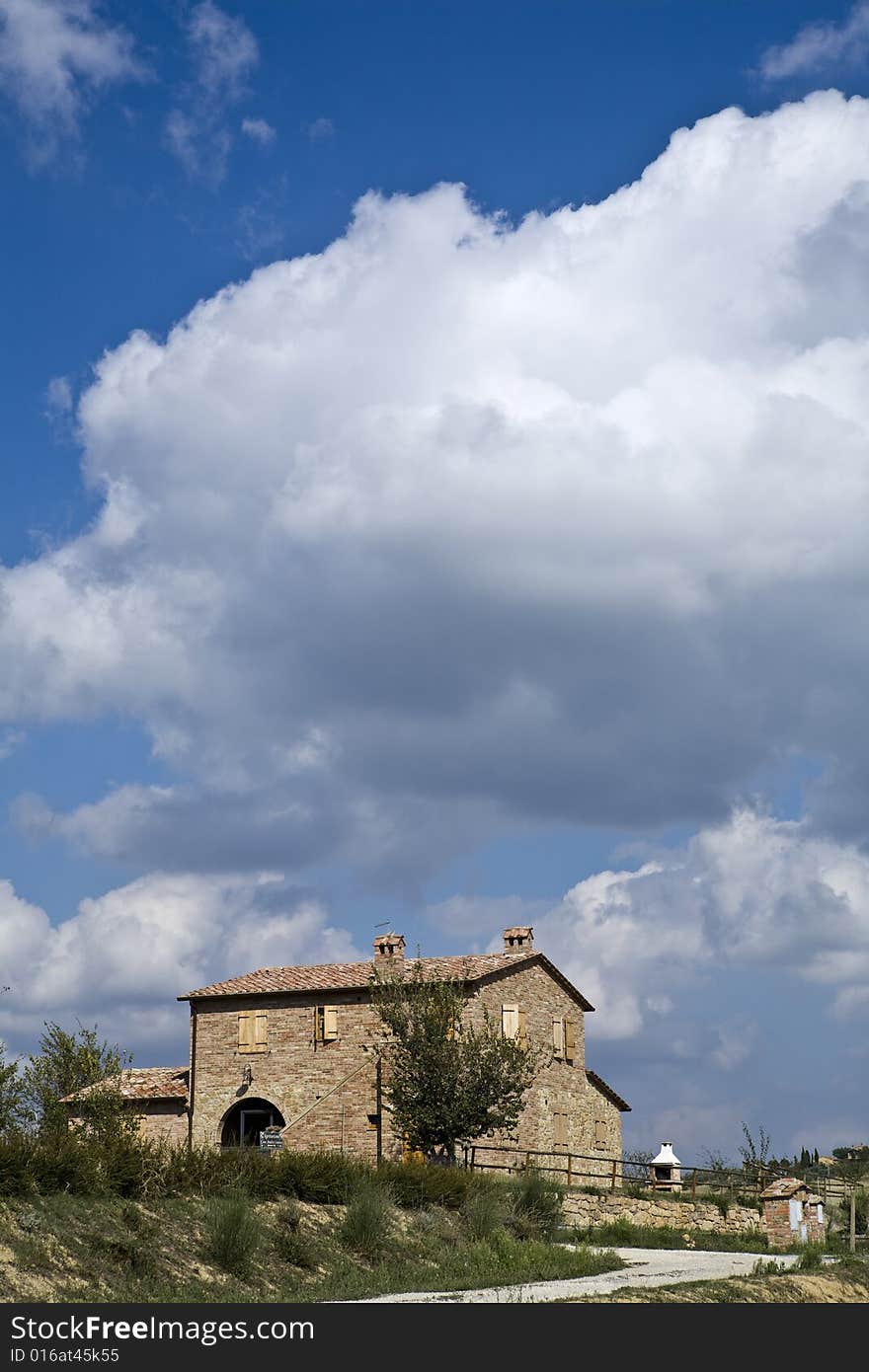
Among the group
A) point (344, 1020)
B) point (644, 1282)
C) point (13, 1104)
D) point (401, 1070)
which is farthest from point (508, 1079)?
point (644, 1282)

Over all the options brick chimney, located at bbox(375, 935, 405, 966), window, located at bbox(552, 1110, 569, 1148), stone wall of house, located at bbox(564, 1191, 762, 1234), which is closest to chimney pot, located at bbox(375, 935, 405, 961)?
brick chimney, located at bbox(375, 935, 405, 966)

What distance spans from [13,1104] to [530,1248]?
18146mm

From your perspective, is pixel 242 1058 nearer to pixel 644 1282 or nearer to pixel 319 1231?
pixel 319 1231

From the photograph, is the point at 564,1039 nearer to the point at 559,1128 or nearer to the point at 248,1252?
the point at 559,1128

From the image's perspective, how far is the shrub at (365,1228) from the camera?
66.7 feet

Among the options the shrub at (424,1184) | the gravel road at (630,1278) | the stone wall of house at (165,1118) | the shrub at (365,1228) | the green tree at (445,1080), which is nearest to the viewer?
the gravel road at (630,1278)

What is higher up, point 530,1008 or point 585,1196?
point 530,1008

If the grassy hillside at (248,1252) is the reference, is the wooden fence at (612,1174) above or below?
below

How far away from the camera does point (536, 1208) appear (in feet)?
85.7

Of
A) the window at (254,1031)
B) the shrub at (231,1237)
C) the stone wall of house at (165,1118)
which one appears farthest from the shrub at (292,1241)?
the stone wall of house at (165,1118)

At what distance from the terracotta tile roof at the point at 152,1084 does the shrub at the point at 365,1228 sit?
24437mm

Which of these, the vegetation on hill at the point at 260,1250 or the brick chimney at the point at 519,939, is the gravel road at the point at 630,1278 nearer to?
the vegetation on hill at the point at 260,1250
